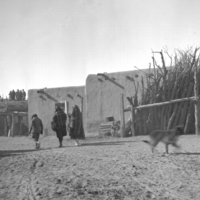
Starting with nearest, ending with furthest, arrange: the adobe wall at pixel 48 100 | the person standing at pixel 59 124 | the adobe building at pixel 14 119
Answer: the person standing at pixel 59 124 → the adobe wall at pixel 48 100 → the adobe building at pixel 14 119

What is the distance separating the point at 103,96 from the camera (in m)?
22.5

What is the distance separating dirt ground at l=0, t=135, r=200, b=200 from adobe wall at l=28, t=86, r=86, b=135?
1468 centimetres

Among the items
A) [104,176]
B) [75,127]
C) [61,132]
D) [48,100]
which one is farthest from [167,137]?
[48,100]

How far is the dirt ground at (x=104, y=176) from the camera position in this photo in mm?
5691

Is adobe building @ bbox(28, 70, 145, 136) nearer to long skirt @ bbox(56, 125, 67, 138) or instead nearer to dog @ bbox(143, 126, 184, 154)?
long skirt @ bbox(56, 125, 67, 138)

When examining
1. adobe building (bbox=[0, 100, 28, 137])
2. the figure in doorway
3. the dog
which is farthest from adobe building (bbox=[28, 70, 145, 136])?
the dog

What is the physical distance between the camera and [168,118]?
1531 centimetres

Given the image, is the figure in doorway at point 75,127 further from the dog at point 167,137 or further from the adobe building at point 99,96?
the adobe building at point 99,96

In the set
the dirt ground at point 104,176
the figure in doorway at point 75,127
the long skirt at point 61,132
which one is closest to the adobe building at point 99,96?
the figure in doorway at point 75,127

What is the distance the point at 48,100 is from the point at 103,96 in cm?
464

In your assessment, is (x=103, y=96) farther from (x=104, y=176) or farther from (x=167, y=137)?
(x=104, y=176)

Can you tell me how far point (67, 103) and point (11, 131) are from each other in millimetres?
5411

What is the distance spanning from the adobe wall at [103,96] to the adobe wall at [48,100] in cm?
156

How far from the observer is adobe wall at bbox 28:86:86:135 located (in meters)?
24.5
